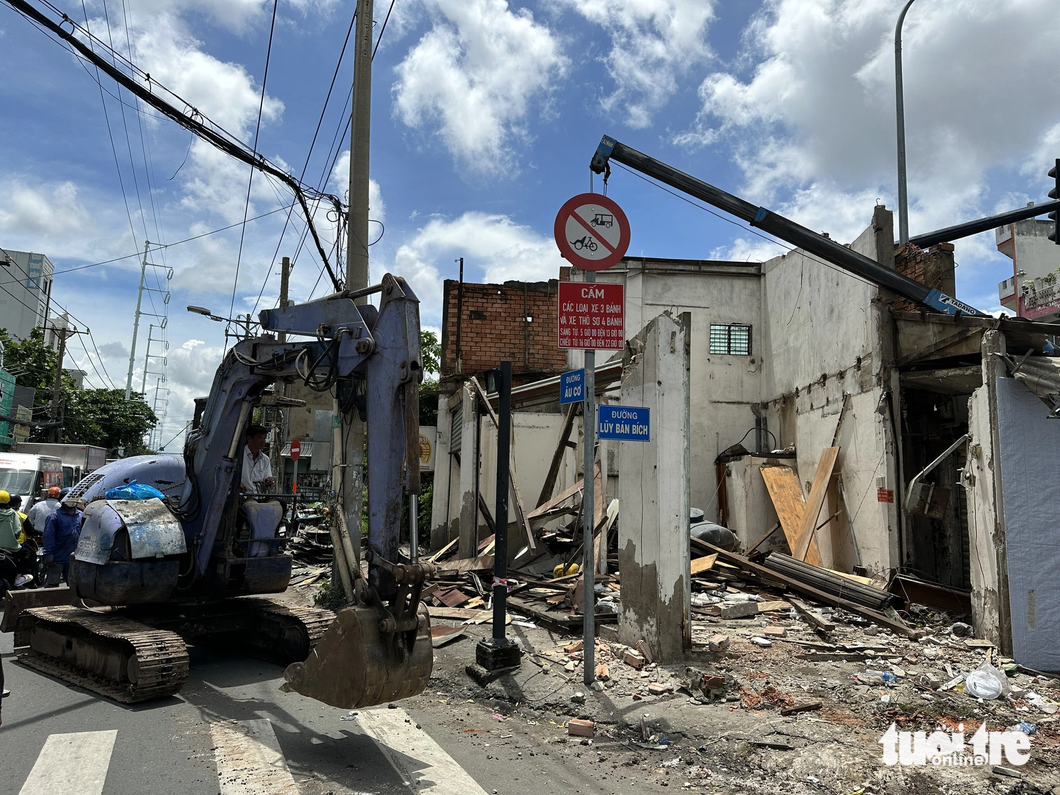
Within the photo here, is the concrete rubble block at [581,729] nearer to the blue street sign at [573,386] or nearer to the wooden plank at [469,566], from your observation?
the blue street sign at [573,386]

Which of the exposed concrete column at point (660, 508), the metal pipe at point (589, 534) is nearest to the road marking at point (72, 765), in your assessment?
the metal pipe at point (589, 534)

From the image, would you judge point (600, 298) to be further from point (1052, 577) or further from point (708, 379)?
point (708, 379)

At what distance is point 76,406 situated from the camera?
127ft

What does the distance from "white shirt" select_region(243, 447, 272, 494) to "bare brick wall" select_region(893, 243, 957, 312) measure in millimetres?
9966

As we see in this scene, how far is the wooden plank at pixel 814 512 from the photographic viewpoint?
12000mm

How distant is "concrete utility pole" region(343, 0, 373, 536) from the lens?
9.45 metres

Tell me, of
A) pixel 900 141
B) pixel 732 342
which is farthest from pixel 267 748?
pixel 732 342

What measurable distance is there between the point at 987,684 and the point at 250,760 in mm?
6121

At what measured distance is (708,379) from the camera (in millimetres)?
16609

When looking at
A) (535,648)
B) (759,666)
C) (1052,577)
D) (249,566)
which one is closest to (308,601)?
(249,566)

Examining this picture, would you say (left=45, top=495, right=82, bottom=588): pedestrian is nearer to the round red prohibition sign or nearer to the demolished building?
the demolished building

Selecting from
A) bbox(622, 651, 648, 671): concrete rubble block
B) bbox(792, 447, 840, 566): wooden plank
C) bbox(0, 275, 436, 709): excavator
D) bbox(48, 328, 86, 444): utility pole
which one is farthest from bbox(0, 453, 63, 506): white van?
bbox(48, 328, 86, 444): utility pole

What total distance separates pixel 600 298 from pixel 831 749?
12.9ft

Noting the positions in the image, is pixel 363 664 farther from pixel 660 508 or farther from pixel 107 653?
pixel 660 508
